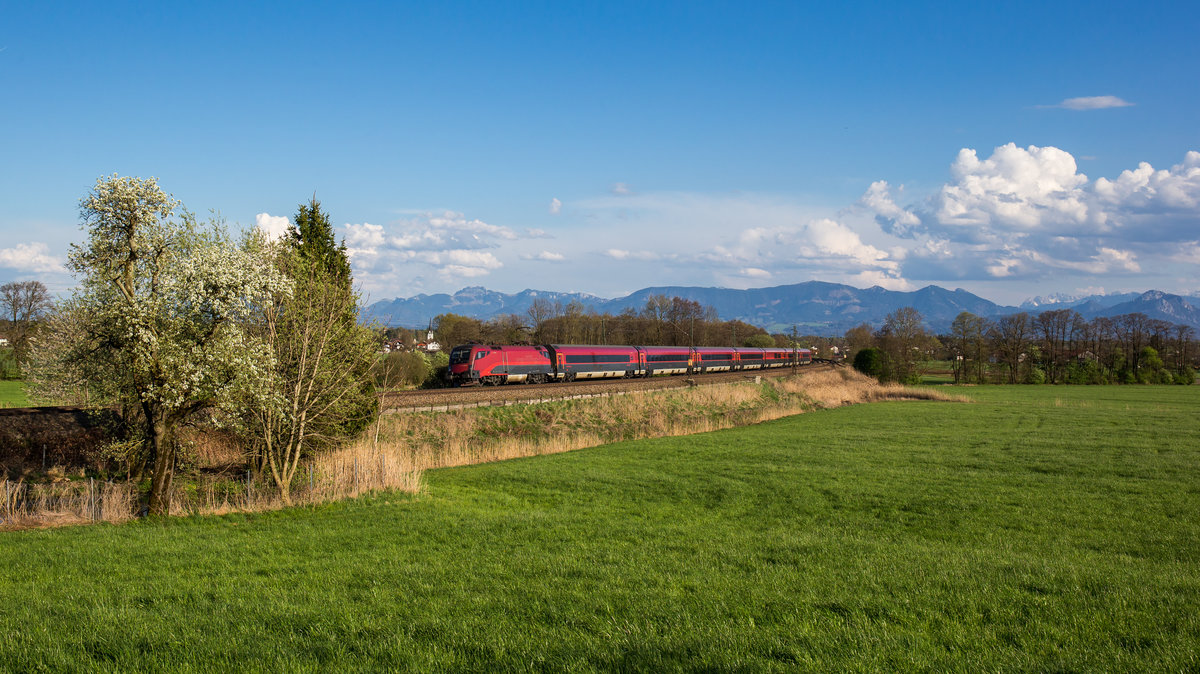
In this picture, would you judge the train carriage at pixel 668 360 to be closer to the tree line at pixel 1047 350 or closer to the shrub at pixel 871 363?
the shrub at pixel 871 363

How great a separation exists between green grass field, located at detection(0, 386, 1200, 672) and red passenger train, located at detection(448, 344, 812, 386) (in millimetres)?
21841

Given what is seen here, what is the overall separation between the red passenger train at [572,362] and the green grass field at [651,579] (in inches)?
860

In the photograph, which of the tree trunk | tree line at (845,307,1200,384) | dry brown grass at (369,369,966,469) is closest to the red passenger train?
dry brown grass at (369,369,966,469)

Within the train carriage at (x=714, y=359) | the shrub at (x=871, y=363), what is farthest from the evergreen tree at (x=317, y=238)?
the shrub at (x=871, y=363)

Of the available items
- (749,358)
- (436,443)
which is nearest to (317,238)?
(436,443)

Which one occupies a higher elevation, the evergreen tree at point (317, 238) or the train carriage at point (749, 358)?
the evergreen tree at point (317, 238)

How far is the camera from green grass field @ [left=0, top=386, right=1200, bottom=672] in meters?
5.34

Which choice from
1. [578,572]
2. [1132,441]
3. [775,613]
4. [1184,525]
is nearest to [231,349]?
[578,572]

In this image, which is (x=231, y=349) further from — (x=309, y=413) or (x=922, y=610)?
(x=922, y=610)

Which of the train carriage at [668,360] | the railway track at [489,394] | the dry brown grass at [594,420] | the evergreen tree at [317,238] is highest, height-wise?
the evergreen tree at [317,238]

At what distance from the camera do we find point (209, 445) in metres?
18.3

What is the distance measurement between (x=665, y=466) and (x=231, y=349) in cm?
1192

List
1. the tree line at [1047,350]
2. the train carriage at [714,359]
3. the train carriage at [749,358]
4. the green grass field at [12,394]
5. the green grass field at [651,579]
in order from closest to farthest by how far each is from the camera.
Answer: the green grass field at [651,579] → the green grass field at [12,394] → the train carriage at [714,359] → the train carriage at [749,358] → the tree line at [1047,350]

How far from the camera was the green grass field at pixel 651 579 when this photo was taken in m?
5.34
